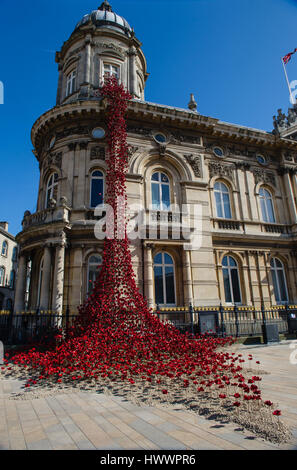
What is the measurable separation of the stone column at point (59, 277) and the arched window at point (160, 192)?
6054mm

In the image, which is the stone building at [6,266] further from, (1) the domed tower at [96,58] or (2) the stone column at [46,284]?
(2) the stone column at [46,284]

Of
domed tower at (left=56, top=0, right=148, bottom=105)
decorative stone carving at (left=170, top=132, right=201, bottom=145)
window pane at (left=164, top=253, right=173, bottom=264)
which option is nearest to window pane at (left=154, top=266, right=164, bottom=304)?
window pane at (left=164, top=253, right=173, bottom=264)

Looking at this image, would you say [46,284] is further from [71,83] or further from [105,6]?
[105,6]

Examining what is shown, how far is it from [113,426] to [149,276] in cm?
1103

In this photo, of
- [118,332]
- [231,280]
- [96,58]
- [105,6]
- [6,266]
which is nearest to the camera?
[118,332]

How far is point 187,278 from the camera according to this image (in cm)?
1559

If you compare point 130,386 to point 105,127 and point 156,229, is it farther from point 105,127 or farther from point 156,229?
point 105,127

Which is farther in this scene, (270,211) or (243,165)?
(270,211)

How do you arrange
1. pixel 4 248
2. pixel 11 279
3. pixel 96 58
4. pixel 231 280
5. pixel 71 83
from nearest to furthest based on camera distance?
pixel 231 280
pixel 96 58
pixel 71 83
pixel 4 248
pixel 11 279

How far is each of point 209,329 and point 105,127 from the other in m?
13.5

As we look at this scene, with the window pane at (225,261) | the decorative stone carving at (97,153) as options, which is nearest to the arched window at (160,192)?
the decorative stone carving at (97,153)

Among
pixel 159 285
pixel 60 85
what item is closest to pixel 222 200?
pixel 159 285

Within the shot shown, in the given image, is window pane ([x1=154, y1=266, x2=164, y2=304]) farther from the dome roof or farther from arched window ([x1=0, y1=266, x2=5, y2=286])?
arched window ([x1=0, y1=266, x2=5, y2=286])
